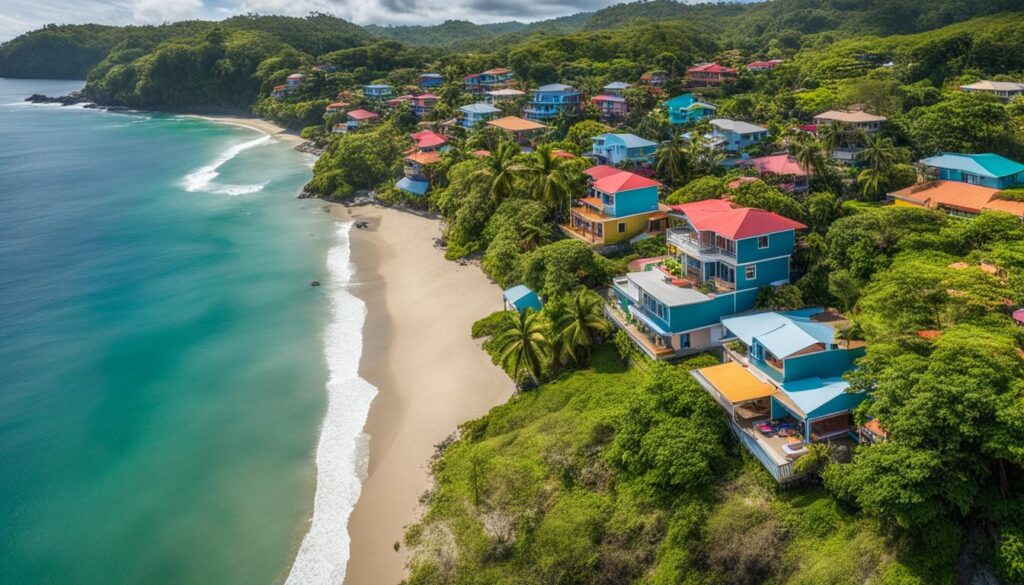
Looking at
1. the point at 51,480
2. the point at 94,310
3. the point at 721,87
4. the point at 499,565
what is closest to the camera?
the point at 499,565

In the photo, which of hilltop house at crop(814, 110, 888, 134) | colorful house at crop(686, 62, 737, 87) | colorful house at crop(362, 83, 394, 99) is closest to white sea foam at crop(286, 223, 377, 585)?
hilltop house at crop(814, 110, 888, 134)

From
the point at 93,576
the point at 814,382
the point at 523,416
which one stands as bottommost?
the point at 93,576

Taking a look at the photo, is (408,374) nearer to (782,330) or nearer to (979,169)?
(782,330)

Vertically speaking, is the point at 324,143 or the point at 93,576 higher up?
the point at 324,143

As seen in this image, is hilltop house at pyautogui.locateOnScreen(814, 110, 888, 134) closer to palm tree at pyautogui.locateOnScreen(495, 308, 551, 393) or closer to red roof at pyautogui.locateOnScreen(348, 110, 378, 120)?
palm tree at pyautogui.locateOnScreen(495, 308, 551, 393)

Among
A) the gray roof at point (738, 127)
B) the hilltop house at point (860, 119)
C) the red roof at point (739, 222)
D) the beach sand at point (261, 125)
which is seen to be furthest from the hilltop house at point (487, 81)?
the red roof at point (739, 222)

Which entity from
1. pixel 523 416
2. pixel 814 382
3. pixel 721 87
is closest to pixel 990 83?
pixel 721 87

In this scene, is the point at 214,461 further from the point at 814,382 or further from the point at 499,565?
the point at 814,382

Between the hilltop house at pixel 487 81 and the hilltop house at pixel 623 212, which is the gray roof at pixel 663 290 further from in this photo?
the hilltop house at pixel 487 81
